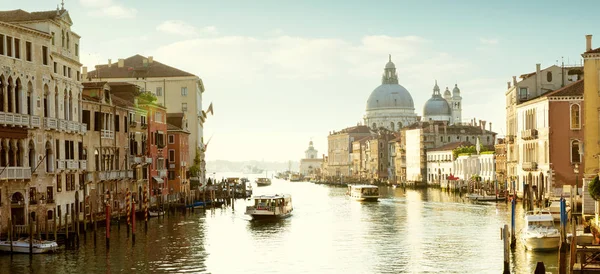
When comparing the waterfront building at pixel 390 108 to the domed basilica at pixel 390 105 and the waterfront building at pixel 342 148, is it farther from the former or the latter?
the waterfront building at pixel 342 148

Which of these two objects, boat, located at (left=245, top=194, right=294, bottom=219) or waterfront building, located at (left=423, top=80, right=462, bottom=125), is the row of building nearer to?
boat, located at (left=245, top=194, right=294, bottom=219)

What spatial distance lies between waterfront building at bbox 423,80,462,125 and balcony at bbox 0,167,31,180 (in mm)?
115951

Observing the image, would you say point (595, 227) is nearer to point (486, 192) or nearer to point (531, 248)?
point (531, 248)

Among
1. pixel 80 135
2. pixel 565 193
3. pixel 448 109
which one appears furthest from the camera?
pixel 448 109

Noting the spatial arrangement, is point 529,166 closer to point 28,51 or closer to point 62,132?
point 62,132

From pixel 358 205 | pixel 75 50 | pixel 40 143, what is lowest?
pixel 358 205

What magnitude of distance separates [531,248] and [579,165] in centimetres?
2334

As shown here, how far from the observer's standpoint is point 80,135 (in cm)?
3778

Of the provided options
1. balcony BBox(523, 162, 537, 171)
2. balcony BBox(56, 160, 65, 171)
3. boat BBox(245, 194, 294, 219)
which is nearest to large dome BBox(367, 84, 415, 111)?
balcony BBox(523, 162, 537, 171)

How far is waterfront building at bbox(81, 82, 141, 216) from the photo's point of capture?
131 ft

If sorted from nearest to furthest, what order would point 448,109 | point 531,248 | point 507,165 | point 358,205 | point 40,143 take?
point 531,248
point 40,143
point 358,205
point 507,165
point 448,109

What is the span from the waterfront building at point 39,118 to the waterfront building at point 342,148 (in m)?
117

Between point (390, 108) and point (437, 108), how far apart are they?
18.5 metres

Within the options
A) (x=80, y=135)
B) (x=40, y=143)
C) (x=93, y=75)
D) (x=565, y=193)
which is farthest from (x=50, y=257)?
(x=93, y=75)
